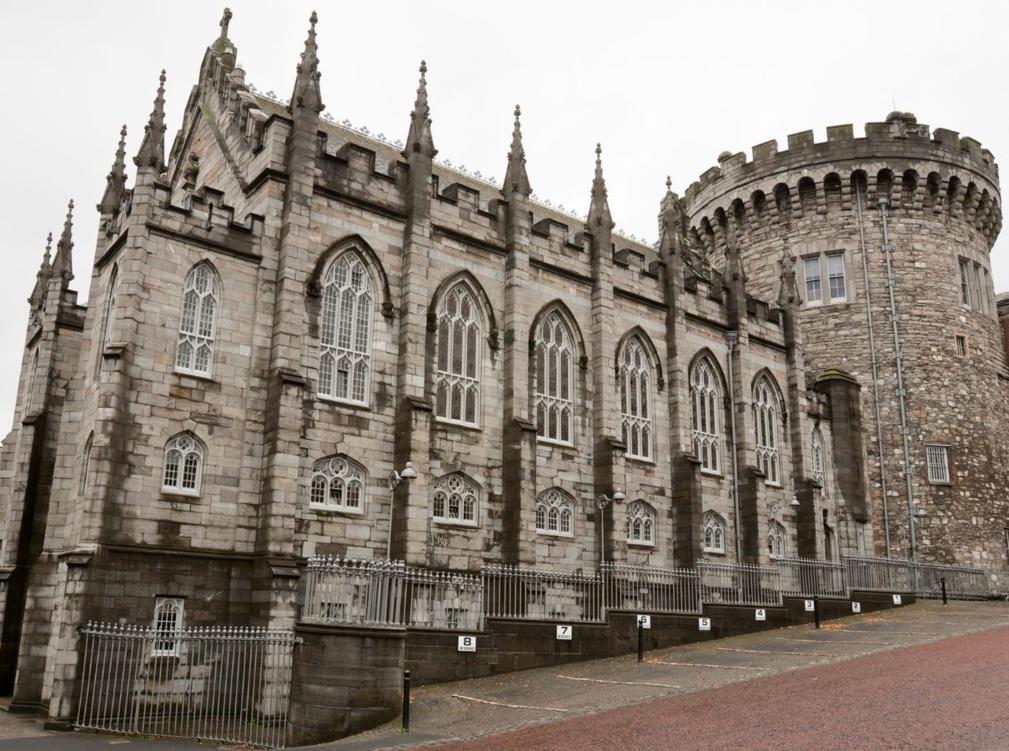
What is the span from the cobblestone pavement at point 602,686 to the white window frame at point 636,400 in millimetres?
7371

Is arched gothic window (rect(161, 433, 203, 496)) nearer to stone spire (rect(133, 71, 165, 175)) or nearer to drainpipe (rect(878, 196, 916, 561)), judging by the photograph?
stone spire (rect(133, 71, 165, 175))

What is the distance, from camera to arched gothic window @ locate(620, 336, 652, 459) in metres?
31.4

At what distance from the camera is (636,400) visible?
31922mm

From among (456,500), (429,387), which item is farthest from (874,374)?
(429,387)

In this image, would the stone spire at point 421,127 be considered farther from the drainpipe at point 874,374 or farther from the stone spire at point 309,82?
the drainpipe at point 874,374

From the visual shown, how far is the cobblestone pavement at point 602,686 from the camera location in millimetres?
15656

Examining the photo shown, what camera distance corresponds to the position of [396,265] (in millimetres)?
25969

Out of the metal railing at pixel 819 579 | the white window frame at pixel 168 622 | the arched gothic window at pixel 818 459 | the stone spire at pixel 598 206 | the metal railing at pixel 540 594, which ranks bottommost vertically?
the white window frame at pixel 168 622

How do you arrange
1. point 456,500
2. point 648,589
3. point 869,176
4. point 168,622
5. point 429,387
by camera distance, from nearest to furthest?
point 168,622 → point 456,500 → point 429,387 → point 648,589 → point 869,176

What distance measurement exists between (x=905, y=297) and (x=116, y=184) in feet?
108

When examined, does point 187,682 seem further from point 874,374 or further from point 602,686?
point 874,374

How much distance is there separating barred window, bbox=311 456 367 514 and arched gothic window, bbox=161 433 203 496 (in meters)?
2.80

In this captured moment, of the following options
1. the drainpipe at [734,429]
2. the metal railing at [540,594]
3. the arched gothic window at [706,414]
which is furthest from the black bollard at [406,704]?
the drainpipe at [734,429]

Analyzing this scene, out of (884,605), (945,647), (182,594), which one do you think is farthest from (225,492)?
(884,605)
